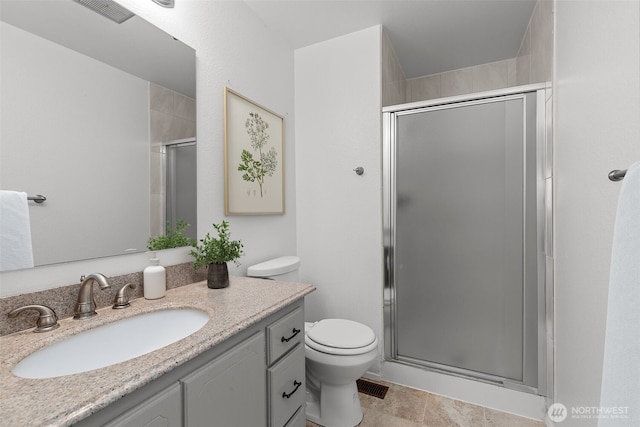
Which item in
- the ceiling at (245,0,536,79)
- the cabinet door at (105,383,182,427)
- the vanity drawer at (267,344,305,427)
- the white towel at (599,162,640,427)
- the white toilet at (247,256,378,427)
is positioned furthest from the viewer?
the ceiling at (245,0,536,79)

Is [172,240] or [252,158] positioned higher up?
[252,158]

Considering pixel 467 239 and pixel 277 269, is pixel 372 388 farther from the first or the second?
pixel 467 239

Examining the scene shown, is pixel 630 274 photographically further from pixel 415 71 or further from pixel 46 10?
pixel 415 71

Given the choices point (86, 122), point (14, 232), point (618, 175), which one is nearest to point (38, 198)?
point (14, 232)

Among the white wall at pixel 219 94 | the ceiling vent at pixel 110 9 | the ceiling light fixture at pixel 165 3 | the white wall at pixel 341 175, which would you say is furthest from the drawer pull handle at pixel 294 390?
the ceiling light fixture at pixel 165 3

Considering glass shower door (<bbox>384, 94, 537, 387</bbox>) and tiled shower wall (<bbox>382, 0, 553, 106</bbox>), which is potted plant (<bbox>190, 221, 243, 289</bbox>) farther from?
tiled shower wall (<bbox>382, 0, 553, 106</bbox>)

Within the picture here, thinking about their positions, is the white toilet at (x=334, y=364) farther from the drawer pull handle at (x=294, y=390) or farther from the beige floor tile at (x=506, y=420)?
the beige floor tile at (x=506, y=420)

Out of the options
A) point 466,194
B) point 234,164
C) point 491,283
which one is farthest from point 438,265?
point 234,164

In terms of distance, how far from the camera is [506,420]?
1.64 meters

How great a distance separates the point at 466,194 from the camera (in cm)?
186

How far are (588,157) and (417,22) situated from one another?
1.46m

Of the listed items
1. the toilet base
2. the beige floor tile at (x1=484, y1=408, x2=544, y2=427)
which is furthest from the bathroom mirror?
the beige floor tile at (x1=484, y1=408, x2=544, y2=427)

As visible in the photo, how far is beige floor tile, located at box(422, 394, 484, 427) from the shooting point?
1.62 metres

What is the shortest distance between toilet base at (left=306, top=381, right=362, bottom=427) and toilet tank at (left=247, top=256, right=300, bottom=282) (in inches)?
25.8
